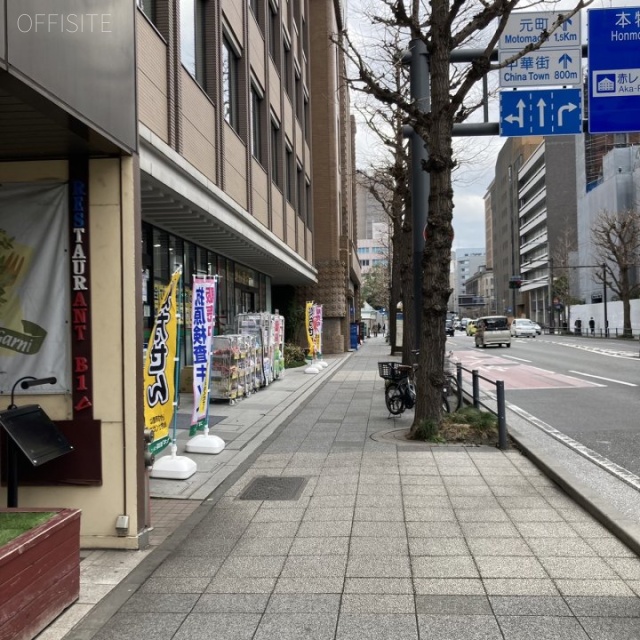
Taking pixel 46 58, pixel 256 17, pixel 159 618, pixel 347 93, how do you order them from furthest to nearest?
pixel 347 93, pixel 256 17, pixel 159 618, pixel 46 58

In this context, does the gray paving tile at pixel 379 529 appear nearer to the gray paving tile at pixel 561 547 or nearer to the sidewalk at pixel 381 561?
the sidewalk at pixel 381 561

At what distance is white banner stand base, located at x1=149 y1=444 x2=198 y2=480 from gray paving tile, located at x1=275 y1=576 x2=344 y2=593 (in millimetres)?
3223

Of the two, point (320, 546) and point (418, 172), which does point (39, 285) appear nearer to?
point (320, 546)

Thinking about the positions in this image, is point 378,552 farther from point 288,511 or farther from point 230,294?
point 230,294

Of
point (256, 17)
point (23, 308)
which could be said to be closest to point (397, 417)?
point (23, 308)

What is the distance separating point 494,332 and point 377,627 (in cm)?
3702

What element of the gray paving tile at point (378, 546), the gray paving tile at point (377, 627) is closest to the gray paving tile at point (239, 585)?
the gray paving tile at point (377, 627)

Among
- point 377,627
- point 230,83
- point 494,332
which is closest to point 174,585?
point 377,627

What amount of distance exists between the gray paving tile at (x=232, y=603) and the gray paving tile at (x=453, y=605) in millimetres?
974

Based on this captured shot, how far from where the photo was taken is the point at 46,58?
12.0 ft

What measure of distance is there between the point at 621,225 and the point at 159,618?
5299 cm

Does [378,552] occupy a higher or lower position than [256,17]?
lower

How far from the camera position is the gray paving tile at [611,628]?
3.56m

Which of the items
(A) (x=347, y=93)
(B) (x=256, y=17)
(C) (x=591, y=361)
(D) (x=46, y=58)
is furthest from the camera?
(A) (x=347, y=93)
